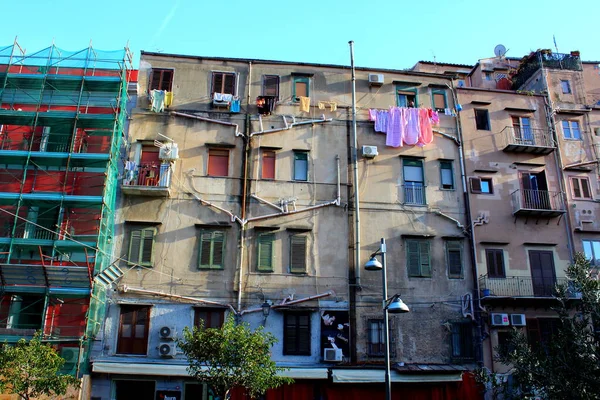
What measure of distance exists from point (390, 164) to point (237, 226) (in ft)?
24.5

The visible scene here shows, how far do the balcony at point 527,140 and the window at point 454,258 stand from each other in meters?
5.46

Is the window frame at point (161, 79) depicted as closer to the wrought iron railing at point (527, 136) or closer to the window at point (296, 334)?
the window at point (296, 334)

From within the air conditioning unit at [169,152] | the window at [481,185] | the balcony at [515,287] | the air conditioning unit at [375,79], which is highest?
the air conditioning unit at [375,79]

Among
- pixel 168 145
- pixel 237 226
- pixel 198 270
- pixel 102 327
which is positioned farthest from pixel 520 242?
pixel 102 327

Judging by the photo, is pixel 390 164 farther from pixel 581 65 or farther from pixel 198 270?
pixel 581 65

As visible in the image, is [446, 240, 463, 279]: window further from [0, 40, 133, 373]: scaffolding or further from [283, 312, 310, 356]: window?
[0, 40, 133, 373]: scaffolding

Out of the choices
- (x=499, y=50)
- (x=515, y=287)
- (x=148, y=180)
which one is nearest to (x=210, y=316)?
(x=148, y=180)

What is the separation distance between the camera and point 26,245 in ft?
69.3

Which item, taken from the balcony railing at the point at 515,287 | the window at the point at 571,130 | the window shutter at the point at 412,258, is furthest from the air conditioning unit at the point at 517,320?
the window at the point at 571,130

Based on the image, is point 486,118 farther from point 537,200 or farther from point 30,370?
point 30,370

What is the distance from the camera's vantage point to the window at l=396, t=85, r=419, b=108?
87.4 ft

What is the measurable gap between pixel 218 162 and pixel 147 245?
4.66m

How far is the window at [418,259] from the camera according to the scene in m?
23.6

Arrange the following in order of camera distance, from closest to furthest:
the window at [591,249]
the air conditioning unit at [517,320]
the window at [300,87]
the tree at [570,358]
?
1. the tree at [570,358]
2. the air conditioning unit at [517,320]
3. the window at [591,249]
4. the window at [300,87]
